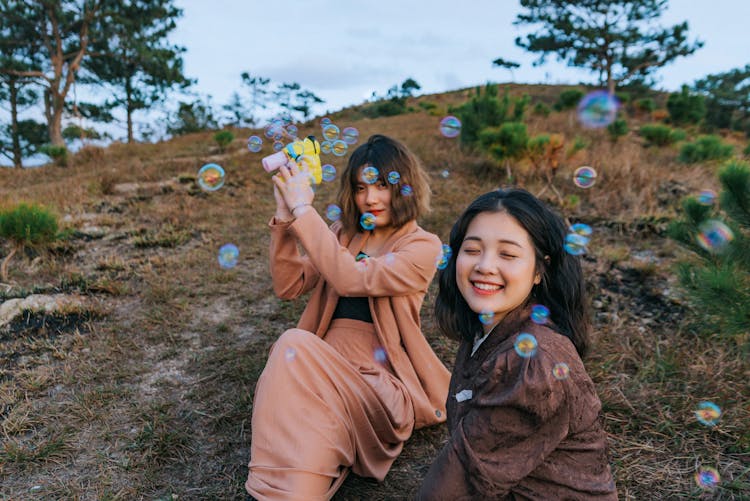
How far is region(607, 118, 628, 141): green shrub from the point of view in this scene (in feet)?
28.9

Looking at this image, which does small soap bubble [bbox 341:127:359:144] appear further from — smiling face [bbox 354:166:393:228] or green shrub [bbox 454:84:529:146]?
green shrub [bbox 454:84:529:146]

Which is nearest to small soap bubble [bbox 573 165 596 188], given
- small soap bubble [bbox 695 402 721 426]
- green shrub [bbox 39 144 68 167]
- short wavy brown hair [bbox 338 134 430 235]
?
short wavy brown hair [bbox 338 134 430 235]

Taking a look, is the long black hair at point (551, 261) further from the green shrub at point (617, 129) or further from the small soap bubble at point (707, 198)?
the green shrub at point (617, 129)

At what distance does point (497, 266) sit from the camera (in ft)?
4.21

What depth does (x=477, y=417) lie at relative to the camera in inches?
44.1

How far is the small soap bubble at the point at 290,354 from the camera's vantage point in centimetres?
162

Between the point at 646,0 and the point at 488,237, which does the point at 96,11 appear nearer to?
the point at 488,237

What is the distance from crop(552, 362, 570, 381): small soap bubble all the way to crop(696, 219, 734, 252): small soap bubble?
1.47 m

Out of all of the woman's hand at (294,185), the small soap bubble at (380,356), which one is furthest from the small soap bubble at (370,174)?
the small soap bubble at (380,356)

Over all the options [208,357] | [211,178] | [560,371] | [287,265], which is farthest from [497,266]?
[208,357]

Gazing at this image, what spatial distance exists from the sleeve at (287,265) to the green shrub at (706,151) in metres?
6.39

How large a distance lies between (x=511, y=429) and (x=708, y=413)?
1612 mm

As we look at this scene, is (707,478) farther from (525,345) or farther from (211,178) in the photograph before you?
(211,178)

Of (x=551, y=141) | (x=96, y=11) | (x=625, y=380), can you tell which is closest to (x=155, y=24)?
(x=96, y=11)
